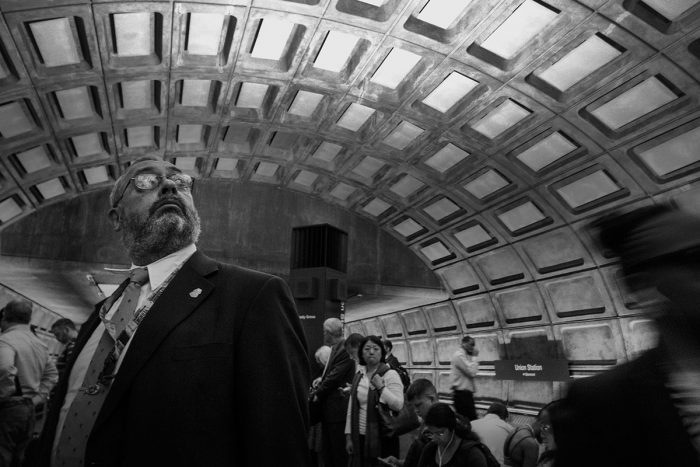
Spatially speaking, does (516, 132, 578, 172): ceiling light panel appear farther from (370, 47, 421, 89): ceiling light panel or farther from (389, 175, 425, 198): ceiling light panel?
(370, 47, 421, 89): ceiling light panel

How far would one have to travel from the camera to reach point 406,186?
52.2 feet

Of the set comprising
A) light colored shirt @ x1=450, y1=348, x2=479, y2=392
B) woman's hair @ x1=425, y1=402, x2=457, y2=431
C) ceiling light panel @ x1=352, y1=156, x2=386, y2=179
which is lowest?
woman's hair @ x1=425, y1=402, x2=457, y2=431

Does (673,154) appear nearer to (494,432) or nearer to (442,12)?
(442,12)

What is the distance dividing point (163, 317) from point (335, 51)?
10071 mm

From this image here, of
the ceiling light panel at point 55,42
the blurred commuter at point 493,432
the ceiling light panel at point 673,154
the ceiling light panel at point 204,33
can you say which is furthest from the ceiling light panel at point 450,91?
the blurred commuter at point 493,432

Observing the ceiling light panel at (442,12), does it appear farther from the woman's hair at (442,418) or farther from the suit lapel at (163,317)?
the suit lapel at (163,317)

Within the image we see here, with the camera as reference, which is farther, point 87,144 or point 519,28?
point 87,144

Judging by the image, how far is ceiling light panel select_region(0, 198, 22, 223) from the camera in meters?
13.6

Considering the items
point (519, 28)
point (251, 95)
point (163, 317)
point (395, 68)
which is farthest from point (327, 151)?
point (163, 317)

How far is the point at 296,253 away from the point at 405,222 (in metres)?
6.01

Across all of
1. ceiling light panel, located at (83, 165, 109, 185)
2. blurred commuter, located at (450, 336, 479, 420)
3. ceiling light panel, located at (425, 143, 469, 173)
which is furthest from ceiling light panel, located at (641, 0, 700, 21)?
ceiling light panel, located at (83, 165, 109, 185)

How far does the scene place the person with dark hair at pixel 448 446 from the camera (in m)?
4.09

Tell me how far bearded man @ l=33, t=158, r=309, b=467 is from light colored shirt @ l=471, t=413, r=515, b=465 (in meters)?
4.24

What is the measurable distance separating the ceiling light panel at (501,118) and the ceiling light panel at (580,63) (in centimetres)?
105
